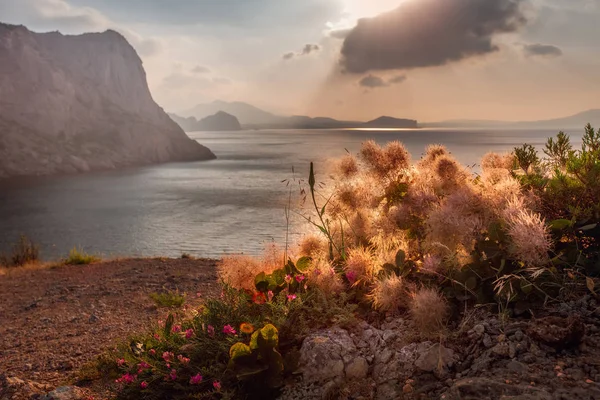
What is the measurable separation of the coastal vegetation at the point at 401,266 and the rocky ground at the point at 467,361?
124mm

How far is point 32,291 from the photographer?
459 inches

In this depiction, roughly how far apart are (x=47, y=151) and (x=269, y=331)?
10266 cm

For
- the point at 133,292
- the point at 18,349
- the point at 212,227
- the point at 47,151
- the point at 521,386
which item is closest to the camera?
the point at 521,386

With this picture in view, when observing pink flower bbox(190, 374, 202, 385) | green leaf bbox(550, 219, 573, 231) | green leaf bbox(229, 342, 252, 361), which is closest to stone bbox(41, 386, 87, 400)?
pink flower bbox(190, 374, 202, 385)

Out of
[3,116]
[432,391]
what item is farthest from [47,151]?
[432,391]

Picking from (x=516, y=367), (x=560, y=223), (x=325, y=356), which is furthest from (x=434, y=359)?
(x=560, y=223)

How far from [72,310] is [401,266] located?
788 centimetres

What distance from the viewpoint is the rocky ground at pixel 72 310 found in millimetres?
5527

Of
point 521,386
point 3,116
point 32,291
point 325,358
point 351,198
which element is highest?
point 3,116

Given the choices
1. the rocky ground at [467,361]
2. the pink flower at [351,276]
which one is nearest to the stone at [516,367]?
the rocky ground at [467,361]

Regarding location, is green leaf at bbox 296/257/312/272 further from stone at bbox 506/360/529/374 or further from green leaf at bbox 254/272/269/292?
stone at bbox 506/360/529/374

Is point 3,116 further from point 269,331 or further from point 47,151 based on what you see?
point 269,331

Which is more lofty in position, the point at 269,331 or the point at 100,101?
the point at 100,101

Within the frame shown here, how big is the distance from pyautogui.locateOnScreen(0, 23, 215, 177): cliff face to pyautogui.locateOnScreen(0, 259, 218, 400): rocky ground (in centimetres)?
7939
